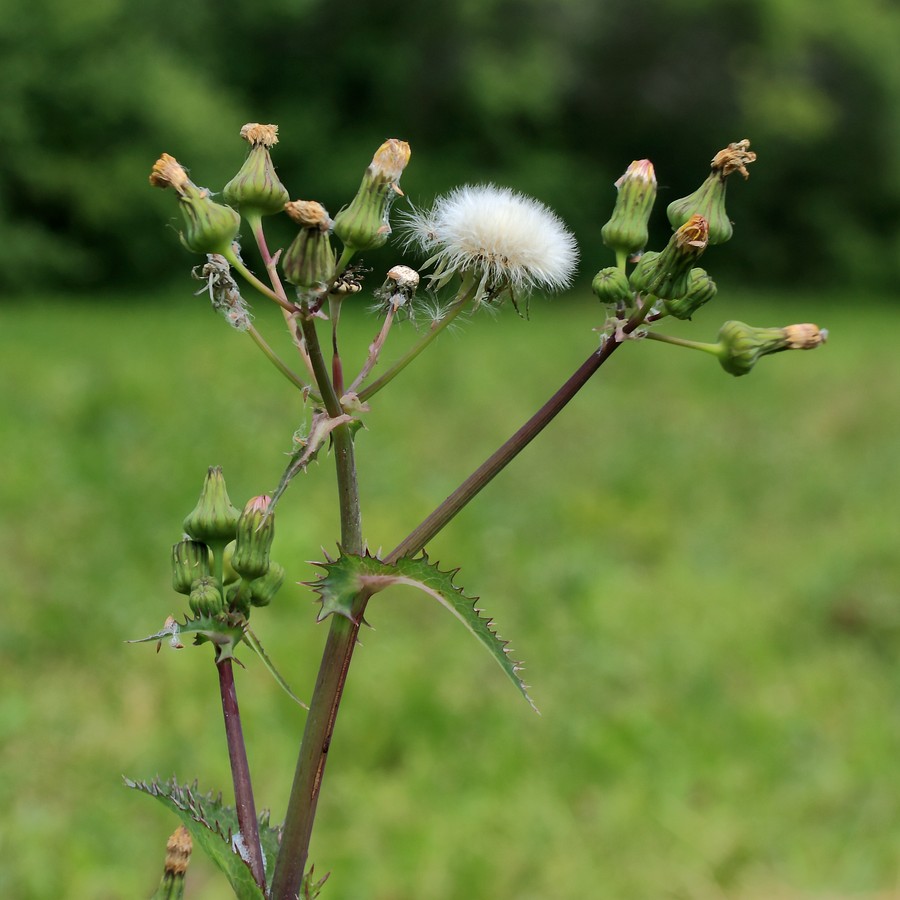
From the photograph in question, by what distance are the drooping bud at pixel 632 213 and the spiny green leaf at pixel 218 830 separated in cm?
38

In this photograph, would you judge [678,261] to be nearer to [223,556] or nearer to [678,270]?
[678,270]

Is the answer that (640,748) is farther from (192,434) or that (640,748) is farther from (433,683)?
(192,434)

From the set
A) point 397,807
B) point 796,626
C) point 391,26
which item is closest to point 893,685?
point 796,626

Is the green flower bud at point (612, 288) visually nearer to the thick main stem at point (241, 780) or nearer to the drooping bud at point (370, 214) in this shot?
the drooping bud at point (370, 214)

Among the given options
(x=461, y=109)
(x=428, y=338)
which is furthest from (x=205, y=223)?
(x=461, y=109)

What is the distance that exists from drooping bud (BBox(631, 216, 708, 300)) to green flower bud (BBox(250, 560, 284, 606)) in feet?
0.86

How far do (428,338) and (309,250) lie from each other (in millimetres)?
77

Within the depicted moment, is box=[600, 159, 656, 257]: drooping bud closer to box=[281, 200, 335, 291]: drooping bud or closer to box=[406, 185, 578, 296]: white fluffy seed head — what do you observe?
box=[406, 185, 578, 296]: white fluffy seed head

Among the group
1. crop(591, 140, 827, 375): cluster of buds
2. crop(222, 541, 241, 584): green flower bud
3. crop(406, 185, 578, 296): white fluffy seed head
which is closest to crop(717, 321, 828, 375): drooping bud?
crop(591, 140, 827, 375): cluster of buds

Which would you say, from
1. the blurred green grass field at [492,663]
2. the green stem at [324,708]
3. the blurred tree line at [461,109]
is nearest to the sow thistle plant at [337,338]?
the green stem at [324,708]

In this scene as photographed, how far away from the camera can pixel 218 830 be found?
62 cm

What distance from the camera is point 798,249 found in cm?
1869

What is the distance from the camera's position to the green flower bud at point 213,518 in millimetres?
675

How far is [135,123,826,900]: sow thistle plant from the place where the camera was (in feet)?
1.92
